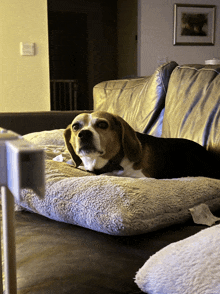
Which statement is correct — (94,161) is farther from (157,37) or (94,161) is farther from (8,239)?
(157,37)

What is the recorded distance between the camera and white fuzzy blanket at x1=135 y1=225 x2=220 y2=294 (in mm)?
568

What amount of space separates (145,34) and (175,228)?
5.15 meters

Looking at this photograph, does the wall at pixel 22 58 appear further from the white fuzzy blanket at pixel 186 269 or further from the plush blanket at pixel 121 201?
the white fuzzy blanket at pixel 186 269

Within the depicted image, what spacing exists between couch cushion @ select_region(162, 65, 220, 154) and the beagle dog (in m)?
0.07

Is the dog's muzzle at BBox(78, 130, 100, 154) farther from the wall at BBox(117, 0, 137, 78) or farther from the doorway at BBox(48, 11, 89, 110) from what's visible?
the doorway at BBox(48, 11, 89, 110)

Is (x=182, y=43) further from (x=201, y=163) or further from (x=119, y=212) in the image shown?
(x=119, y=212)

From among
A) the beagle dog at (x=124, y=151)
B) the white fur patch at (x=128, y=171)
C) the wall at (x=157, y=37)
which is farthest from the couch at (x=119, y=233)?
the wall at (x=157, y=37)

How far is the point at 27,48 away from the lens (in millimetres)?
4082

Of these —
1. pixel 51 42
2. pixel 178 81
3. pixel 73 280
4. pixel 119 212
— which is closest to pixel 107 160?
pixel 178 81

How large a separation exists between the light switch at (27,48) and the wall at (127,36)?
229 cm

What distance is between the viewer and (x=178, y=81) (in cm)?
166

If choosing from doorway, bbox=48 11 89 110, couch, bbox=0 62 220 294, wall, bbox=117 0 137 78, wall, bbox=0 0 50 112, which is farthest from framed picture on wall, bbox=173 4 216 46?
couch, bbox=0 62 220 294

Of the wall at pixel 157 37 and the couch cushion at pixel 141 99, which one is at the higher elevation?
the wall at pixel 157 37

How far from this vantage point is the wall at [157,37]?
562 centimetres
